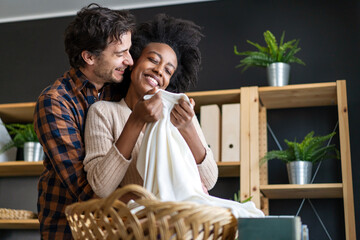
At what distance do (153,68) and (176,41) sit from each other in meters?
0.23

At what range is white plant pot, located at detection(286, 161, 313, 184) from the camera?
8.99 ft

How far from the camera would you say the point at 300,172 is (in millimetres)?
2744

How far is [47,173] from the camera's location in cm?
156

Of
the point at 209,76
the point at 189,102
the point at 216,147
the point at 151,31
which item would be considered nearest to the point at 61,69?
the point at 209,76

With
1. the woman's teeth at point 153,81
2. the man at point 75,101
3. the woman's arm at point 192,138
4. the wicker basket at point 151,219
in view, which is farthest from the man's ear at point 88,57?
the wicker basket at point 151,219

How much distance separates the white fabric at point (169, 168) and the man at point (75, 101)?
0.97 ft

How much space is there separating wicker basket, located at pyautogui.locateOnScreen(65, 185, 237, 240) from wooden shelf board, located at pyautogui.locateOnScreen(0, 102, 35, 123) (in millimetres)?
2521

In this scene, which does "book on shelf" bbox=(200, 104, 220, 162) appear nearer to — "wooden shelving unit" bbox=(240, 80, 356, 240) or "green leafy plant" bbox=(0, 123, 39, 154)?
"wooden shelving unit" bbox=(240, 80, 356, 240)

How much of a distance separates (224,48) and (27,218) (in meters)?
1.69

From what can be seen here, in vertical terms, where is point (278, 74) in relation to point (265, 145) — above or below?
above

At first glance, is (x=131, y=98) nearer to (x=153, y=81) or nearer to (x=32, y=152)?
(x=153, y=81)

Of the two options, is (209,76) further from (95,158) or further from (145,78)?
(95,158)

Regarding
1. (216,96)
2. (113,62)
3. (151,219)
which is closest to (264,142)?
(216,96)

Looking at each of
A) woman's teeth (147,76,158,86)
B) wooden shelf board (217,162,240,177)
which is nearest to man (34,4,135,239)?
woman's teeth (147,76,158,86)
